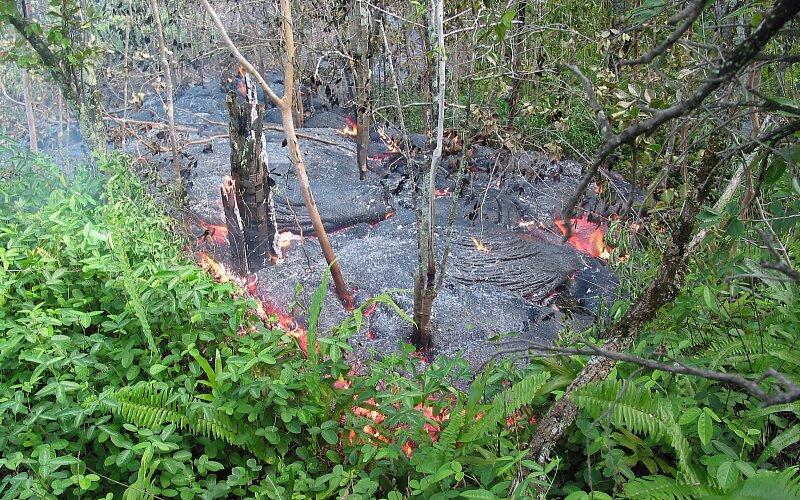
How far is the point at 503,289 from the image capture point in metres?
5.04

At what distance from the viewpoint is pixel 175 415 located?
2.05 metres

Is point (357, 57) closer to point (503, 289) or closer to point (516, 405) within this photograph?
point (503, 289)

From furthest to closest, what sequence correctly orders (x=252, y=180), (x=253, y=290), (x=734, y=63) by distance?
(x=253, y=290) → (x=252, y=180) → (x=734, y=63)

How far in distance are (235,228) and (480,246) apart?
2.16 m

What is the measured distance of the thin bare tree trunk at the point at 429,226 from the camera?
3.26 m

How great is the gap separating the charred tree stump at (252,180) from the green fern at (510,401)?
3.09 m

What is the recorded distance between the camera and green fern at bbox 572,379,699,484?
1.71 m

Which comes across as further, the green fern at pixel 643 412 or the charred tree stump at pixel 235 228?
the charred tree stump at pixel 235 228

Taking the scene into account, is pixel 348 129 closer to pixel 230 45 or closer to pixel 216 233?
pixel 216 233

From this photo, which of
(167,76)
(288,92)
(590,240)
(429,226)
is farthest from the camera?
(590,240)

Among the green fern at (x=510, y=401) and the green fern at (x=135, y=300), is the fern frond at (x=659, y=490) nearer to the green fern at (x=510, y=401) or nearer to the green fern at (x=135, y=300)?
the green fern at (x=510, y=401)

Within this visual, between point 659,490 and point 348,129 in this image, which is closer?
point 659,490

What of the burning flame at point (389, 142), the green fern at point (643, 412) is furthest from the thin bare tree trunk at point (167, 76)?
the green fern at point (643, 412)

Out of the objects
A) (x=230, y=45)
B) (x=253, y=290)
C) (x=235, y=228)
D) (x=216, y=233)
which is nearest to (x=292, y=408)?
(x=230, y=45)
